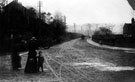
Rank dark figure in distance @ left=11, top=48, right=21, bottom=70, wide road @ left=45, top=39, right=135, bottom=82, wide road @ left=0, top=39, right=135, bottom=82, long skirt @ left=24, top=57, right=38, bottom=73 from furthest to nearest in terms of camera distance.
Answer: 1. dark figure in distance @ left=11, top=48, right=21, bottom=70
2. long skirt @ left=24, top=57, right=38, bottom=73
3. wide road @ left=45, top=39, right=135, bottom=82
4. wide road @ left=0, top=39, right=135, bottom=82

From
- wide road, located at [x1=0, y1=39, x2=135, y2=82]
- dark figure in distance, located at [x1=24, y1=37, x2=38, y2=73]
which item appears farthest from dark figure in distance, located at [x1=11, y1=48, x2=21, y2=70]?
dark figure in distance, located at [x1=24, y1=37, x2=38, y2=73]

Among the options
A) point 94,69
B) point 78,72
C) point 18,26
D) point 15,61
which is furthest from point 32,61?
point 18,26

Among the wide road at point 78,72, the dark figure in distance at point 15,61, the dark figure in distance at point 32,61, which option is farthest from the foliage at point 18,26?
the dark figure in distance at point 32,61

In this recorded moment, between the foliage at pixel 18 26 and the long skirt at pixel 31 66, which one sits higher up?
the foliage at pixel 18 26

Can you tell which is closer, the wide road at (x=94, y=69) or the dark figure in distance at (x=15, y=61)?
the wide road at (x=94, y=69)

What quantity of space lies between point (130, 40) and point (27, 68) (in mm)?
52836

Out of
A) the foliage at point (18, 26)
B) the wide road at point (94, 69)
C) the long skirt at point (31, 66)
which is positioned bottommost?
the wide road at point (94, 69)

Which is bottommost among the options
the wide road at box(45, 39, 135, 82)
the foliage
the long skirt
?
the wide road at box(45, 39, 135, 82)

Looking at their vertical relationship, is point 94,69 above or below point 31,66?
below

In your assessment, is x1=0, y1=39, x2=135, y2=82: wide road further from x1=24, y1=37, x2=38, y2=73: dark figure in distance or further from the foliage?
the foliage

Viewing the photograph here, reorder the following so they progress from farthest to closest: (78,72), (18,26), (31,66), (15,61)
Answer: (18,26), (15,61), (78,72), (31,66)

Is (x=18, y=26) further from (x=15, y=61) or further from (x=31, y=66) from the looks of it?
(x=31, y=66)

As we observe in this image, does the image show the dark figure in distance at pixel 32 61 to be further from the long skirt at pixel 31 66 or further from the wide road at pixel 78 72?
the wide road at pixel 78 72

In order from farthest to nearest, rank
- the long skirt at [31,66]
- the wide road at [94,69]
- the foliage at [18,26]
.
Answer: the foliage at [18,26] → the long skirt at [31,66] → the wide road at [94,69]
